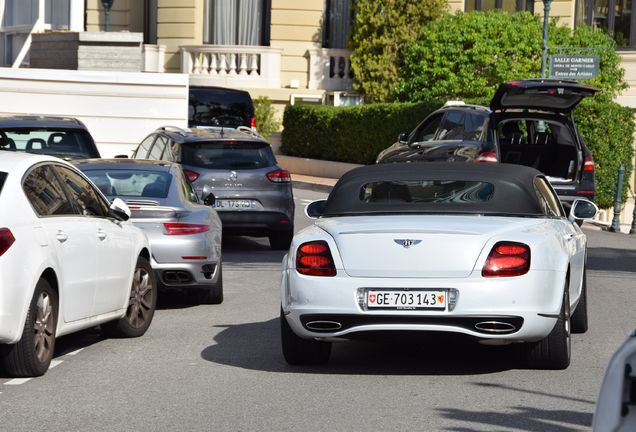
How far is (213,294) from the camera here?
13.8 metres

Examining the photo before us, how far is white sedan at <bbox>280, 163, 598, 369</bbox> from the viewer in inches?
362

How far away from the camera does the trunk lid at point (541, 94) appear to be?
18.5 metres

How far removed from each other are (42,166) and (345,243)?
2270mm

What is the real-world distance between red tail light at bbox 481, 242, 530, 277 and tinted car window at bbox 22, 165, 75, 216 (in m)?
2.90

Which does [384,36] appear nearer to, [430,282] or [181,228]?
[181,228]

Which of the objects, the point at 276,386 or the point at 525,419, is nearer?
the point at 525,419

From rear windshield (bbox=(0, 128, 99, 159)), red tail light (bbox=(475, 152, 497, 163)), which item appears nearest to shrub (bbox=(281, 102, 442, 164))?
red tail light (bbox=(475, 152, 497, 163))

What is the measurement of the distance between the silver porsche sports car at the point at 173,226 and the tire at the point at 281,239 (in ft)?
16.1

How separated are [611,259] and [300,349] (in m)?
10.5

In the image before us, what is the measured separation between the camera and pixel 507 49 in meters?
35.5

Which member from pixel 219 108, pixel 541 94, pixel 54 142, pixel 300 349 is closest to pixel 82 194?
pixel 300 349

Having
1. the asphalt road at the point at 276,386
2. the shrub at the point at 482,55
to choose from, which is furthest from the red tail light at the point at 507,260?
the shrub at the point at 482,55

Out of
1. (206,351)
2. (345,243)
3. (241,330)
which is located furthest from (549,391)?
(241,330)

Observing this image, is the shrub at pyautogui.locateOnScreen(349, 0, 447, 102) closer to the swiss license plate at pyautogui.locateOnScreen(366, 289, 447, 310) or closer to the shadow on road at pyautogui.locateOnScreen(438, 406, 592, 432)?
the swiss license plate at pyautogui.locateOnScreen(366, 289, 447, 310)
